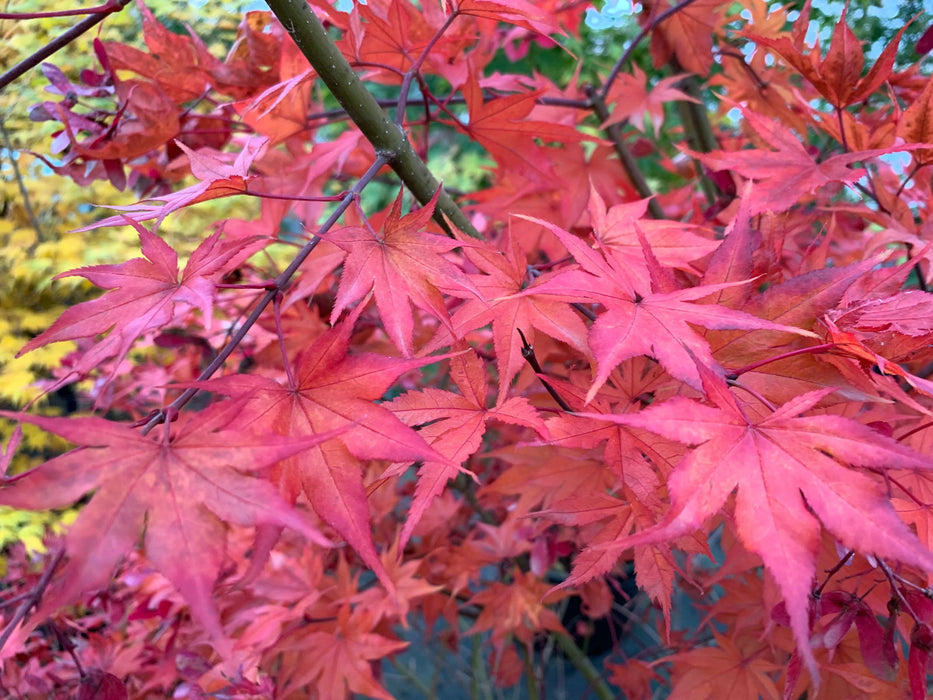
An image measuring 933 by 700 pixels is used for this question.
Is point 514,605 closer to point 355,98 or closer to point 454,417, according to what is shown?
point 454,417

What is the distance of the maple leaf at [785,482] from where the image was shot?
328mm

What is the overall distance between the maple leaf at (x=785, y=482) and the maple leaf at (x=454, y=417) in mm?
108

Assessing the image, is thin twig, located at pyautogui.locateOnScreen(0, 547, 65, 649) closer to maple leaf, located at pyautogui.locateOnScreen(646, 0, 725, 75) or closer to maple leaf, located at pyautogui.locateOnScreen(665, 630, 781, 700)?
maple leaf, located at pyautogui.locateOnScreen(665, 630, 781, 700)

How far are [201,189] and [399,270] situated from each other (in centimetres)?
16

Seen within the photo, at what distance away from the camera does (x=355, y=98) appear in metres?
0.54

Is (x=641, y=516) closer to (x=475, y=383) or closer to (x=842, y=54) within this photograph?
(x=475, y=383)

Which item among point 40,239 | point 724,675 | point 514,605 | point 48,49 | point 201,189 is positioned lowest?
point 514,605

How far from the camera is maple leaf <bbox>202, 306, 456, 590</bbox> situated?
0.40m

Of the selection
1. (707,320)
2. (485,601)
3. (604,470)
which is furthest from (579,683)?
(707,320)

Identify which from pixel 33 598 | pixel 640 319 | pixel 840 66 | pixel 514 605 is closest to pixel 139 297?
pixel 33 598

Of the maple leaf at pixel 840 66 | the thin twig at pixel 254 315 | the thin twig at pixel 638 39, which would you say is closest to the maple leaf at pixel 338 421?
the thin twig at pixel 254 315

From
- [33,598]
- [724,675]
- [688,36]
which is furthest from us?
[688,36]

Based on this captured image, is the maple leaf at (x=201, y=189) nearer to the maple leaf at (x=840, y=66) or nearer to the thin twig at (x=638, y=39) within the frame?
the maple leaf at (x=840, y=66)

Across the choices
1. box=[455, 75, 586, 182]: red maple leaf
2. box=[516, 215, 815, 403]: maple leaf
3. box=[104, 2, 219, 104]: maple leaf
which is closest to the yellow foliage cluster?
box=[104, 2, 219, 104]: maple leaf
